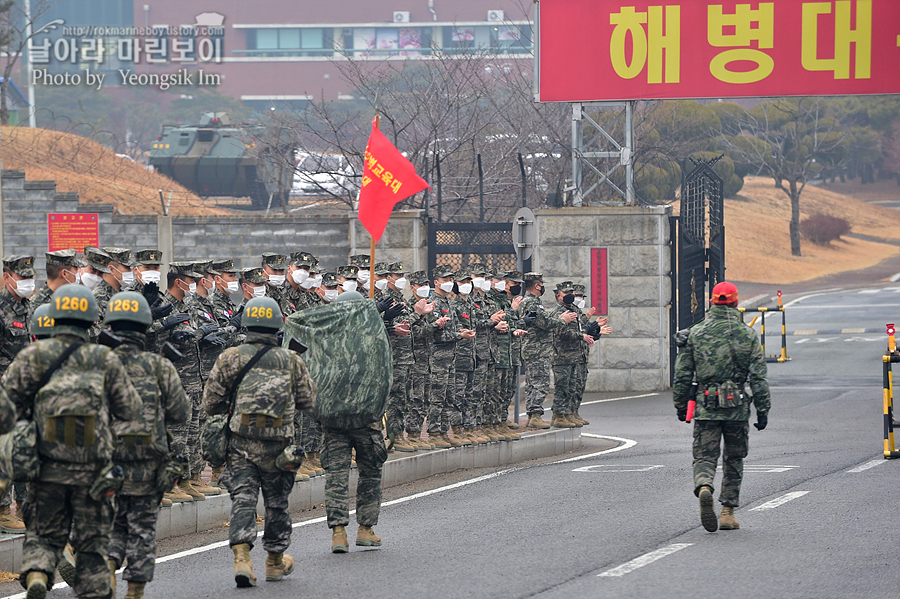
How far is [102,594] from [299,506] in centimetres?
436

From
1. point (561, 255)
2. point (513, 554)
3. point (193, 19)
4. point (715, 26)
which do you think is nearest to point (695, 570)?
point (513, 554)

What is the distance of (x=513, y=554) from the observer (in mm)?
8453

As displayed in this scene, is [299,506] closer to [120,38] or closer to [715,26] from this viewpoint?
[715,26]

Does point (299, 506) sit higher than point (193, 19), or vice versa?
A: point (193, 19)

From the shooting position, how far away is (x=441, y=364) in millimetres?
13406

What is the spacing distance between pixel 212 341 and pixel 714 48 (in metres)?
13.6

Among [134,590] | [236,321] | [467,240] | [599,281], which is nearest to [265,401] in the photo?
[134,590]

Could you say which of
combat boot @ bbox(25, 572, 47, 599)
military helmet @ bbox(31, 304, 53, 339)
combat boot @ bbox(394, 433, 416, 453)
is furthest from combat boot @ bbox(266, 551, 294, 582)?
combat boot @ bbox(394, 433, 416, 453)

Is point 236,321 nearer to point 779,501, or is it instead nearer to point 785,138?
point 779,501

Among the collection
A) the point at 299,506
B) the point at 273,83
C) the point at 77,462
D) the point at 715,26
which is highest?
the point at 273,83

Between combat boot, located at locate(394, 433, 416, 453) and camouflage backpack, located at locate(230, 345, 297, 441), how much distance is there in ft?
17.4

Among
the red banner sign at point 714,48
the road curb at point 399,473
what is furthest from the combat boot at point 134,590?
the red banner sign at point 714,48

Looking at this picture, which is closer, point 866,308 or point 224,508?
point 224,508

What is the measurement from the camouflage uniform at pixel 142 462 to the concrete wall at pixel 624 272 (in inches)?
550
